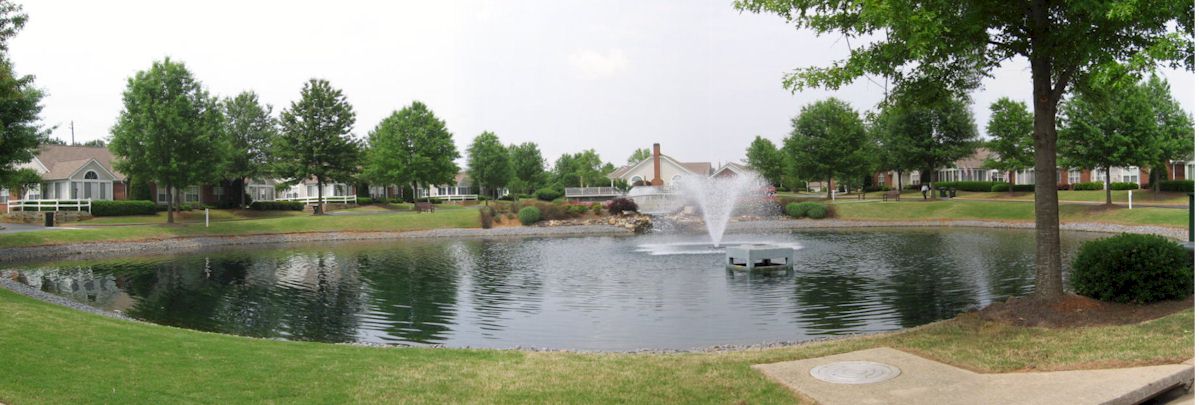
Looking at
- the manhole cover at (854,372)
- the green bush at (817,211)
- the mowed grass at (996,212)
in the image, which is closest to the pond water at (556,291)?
the manhole cover at (854,372)

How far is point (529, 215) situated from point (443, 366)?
132ft

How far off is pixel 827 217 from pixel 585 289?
116ft

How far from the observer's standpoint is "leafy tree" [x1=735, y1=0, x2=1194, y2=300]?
401 inches

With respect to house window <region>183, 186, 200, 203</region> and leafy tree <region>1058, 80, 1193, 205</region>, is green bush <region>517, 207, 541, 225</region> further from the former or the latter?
leafy tree <region>1058, 80, 1193, 205</region>

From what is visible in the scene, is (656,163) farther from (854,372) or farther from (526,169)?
(854,372)

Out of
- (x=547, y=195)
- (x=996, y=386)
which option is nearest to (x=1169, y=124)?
(x=547, y=195)

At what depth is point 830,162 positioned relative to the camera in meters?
62.6

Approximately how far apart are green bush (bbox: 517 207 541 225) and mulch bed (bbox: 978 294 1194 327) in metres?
38.0

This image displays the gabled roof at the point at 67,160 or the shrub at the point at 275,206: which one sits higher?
the gabled roof at the point at 67,160

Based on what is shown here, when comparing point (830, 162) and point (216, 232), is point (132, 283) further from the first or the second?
point (830, 162)

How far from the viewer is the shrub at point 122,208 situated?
47.9 meters

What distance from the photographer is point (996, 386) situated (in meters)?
7.03

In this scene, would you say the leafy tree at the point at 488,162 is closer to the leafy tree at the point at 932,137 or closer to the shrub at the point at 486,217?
the shrub at the point at 486,217

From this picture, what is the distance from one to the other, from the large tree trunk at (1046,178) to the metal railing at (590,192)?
2503 inches
